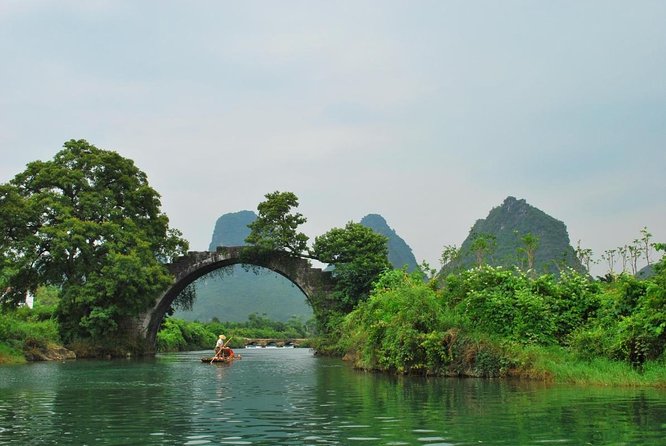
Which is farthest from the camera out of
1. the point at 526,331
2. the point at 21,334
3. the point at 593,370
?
the point at 21,334

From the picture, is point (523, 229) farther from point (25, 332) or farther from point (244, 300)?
point (244, 300)

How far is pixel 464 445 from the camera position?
22.9 ft

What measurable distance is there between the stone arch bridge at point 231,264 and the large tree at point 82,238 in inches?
119

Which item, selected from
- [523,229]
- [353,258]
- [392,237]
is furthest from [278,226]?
[392,237]

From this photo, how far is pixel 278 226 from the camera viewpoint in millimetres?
36562

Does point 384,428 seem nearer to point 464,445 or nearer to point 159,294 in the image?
point 464,445

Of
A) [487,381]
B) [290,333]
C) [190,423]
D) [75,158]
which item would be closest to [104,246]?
[75,158]

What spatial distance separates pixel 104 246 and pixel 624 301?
23133 millimetres

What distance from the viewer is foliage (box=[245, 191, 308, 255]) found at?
3597 cm

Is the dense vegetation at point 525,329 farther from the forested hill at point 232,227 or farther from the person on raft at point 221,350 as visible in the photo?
the forested hill at point 232,227

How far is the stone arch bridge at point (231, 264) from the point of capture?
37188 mm

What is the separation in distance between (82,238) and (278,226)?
32.9ft

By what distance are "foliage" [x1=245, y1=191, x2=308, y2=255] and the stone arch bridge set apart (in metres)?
0.82

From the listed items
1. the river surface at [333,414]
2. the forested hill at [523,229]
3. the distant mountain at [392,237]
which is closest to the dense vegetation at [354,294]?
the river surface at [333,414]
